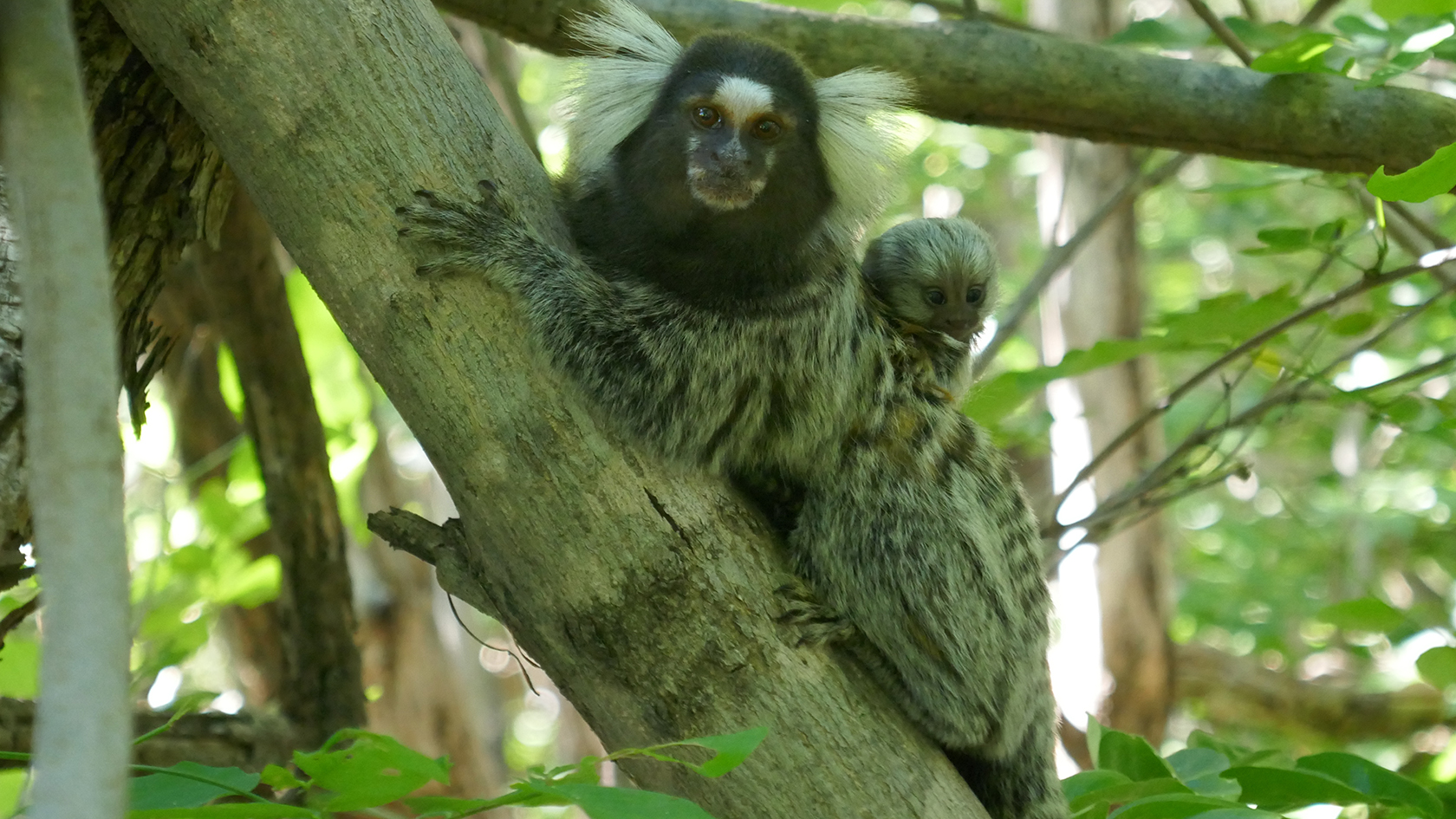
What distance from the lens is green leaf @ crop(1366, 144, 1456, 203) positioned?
2.00 m

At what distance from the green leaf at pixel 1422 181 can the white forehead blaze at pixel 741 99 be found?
134 centimetres

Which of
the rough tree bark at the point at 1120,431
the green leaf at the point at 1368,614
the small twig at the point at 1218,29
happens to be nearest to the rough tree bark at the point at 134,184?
the small twig at the point at 1218,29

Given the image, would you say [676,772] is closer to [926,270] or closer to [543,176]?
[543,176]

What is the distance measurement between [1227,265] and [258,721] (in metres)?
13.1

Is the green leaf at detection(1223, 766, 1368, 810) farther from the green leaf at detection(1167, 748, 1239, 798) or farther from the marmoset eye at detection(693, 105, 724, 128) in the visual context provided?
the marmoset eye at detection(693, 105, 724, 128)

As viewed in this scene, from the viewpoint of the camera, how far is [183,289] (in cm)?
400

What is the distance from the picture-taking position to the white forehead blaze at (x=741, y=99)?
9.24 ft

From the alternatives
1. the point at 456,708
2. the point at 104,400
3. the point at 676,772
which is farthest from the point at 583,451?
the point at 456,708

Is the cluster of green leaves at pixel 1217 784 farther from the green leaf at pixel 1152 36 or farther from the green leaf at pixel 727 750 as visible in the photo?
the green leaf at pixel 1152 36

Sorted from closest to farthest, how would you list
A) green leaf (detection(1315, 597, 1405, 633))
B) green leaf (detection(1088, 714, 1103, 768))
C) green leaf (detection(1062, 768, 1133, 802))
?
green leaf (detection(1062, 768, 1133, 802)), green leaf (detection(1088, 714, 1103, 768)), green leaf (detection(1315, 597, 1405, 633))

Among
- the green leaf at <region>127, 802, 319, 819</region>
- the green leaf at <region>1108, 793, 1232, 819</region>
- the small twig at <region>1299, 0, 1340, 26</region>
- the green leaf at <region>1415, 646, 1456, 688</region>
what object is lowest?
the green leaf at <region>127, 802, 319, 819</region>

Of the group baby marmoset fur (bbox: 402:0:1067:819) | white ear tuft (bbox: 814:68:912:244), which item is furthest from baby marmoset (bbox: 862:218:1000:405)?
baby marmoset fur (bbox: 402:0:1067:819)

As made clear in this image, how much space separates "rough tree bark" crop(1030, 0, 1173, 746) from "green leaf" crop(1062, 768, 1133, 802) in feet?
11.3

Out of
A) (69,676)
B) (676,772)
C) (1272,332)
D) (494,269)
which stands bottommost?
(69,676)
